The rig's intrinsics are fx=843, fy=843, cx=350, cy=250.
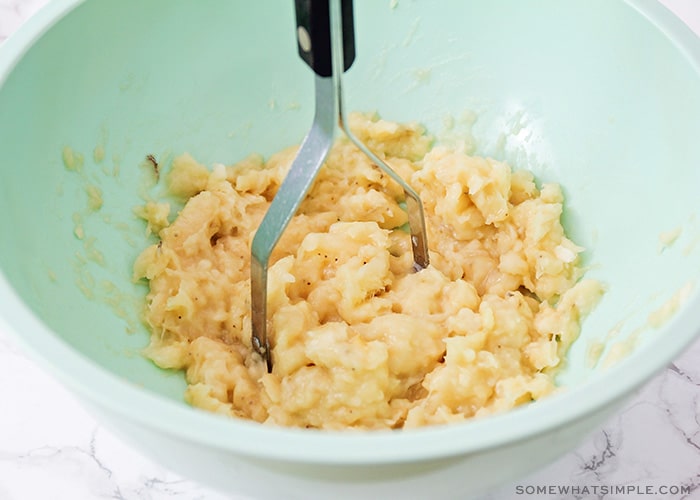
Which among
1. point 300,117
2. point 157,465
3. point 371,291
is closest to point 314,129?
point 371,291

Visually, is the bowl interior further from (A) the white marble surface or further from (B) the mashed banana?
(A) the white marble surface

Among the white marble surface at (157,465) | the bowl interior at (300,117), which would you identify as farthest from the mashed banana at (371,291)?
the white marble surface at (157,465)

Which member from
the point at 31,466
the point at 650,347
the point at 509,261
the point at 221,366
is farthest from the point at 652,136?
the point at 31,466

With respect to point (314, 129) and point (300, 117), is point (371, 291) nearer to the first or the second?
point (314, 129)

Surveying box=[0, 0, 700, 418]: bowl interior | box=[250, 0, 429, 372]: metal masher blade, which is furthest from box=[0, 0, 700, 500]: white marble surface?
box=[250, 0, 429, 372]: metal masher blade

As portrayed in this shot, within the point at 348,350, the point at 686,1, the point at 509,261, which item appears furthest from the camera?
the point at 686,1

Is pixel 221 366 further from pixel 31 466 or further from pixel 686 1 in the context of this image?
pixel 686 1

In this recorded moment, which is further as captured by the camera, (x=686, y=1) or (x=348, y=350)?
(x=686, y=1)

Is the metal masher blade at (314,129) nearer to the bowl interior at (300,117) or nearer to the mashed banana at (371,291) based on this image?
the mashed banana at (371,291)
